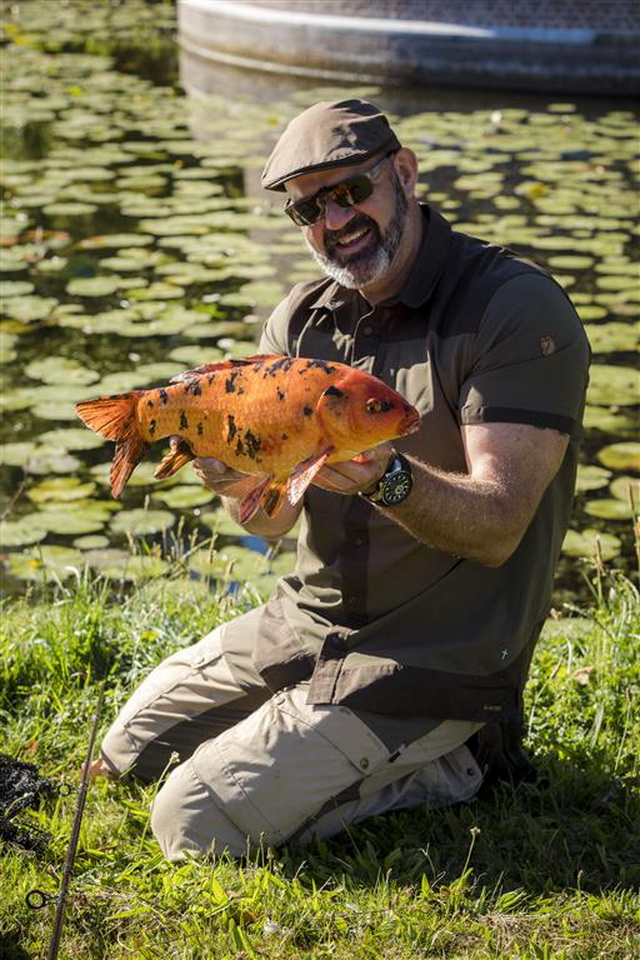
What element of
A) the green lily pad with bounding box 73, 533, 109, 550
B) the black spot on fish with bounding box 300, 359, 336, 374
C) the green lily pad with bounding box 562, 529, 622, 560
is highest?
the black spot on fish with bounding box 300, 359, 336, 374

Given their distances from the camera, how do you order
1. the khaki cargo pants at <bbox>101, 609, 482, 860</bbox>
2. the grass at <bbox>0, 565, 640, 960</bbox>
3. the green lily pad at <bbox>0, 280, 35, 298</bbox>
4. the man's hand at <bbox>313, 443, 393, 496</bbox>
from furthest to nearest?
the green lily pad at <bbox>0, 280, 35, 298</bbox> → the khaki cargo pants at <bbox>101, 609, 482, 860</bbox> → the grass at <bbox>0, 565, 640, 960</bbox> → the man's hand at <bbox>313, 443, 393, 496</bbox>

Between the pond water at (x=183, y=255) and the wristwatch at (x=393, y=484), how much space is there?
1049mm

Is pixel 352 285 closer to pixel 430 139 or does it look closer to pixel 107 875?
pixel 107 875

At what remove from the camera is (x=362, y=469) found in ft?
7.20

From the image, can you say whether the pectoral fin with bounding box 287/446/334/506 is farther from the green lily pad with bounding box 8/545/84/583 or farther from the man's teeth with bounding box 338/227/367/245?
the green lily pad with bounding box 8/545/84/583

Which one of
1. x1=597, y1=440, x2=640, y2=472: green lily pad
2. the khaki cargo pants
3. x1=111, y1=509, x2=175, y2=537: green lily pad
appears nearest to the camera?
the khaki cargo pants

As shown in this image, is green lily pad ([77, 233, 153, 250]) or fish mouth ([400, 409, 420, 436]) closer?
fish mouth ([400, 409, 420, 436])

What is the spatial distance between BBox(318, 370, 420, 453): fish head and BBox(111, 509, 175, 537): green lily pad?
2430 mm

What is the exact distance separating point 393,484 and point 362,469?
7cm

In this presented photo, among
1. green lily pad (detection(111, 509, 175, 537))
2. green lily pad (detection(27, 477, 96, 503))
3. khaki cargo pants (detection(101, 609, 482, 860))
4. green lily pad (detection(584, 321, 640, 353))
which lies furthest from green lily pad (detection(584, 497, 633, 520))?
khaki cargo pants (detection(101, 609, 482, 860))

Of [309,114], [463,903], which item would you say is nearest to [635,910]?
[463,903]

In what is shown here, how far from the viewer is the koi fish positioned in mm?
2109

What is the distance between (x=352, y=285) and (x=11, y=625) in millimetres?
1402

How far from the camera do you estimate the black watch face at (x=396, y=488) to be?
2.23 meters
